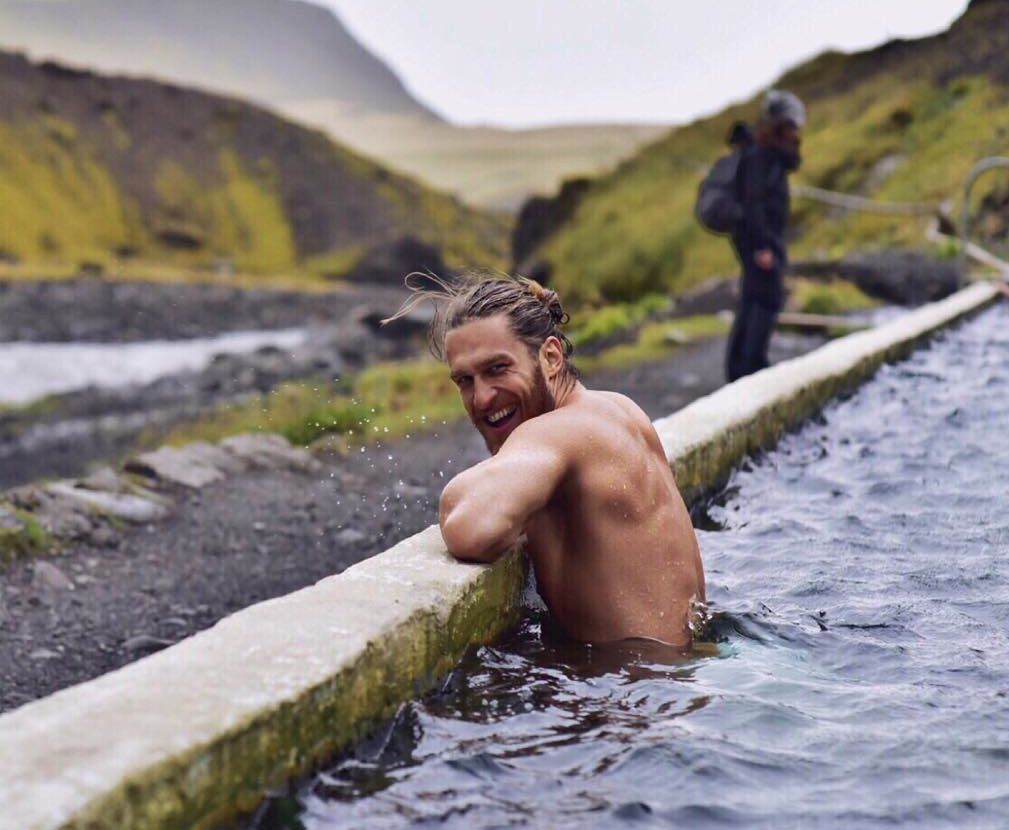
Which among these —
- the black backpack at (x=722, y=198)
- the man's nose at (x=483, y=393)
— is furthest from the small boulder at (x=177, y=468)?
the man's nose at (x=483, y=393)

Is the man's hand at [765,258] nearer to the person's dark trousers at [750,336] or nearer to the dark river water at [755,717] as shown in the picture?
the person's dark trousers at [750,336]

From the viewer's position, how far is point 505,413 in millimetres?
3770

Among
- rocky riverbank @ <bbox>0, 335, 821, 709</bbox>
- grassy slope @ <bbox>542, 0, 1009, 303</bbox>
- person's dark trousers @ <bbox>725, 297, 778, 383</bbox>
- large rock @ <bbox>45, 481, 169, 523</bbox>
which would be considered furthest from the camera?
grassy slope @ <bbox>542, 0, 1009, 303</bbox>

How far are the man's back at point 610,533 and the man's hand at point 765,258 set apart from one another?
5.67m

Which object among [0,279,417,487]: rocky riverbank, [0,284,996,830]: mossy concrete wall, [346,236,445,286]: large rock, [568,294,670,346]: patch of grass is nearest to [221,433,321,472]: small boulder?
[0,284,996,830]: mossy concrete wall

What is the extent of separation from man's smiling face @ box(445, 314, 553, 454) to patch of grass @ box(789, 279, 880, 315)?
13189 millimetres

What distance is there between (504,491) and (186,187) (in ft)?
333

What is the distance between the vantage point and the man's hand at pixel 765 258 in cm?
925

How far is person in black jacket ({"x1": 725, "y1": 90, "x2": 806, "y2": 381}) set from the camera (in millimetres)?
9000

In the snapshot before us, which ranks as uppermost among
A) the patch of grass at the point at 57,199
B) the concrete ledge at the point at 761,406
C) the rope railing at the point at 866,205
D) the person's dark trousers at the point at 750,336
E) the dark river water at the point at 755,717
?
the patch of grass at the point at 57,199

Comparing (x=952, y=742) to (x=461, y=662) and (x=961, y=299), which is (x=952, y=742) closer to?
(x=461, y=662)

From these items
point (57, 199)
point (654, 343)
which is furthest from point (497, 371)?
point (57, 199)

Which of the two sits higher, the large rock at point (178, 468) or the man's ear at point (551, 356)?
the man's ear at point (551, 356)

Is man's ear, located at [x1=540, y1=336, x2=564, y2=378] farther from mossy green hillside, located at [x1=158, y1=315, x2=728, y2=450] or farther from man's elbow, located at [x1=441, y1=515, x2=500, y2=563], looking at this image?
mossy green hillside, located at [x1=158, y1=315, x2=728, y2=450]
